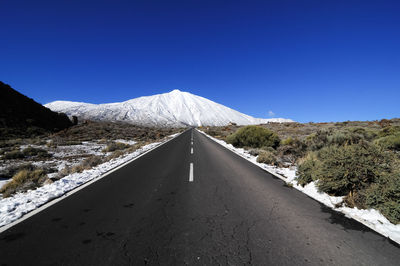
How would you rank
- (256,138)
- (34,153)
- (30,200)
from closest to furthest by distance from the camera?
(30,200), (34,153), (256,138)

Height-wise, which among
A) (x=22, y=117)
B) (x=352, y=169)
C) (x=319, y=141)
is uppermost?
(x=22, y=117)

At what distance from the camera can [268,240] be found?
108 inches

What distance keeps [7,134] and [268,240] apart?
3044 cm

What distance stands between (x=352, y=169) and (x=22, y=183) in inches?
419

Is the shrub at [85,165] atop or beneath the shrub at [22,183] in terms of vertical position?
atop

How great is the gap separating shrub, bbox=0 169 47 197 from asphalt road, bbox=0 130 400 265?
2.32m

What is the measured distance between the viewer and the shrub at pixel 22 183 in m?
5.39

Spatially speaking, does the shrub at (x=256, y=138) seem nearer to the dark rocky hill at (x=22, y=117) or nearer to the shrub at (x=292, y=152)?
the shrub at (x=292, y=152)

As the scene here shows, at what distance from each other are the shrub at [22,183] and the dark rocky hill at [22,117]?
20269 millimetres

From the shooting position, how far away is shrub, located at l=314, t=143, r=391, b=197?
421 cm

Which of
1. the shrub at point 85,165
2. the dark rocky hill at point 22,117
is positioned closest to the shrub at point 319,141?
the shrub at point 85,165

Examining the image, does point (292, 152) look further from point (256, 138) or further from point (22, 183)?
point (22, 183)

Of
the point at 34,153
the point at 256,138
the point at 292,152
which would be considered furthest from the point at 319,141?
the point at 34,153

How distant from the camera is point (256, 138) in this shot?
15.1 meters
